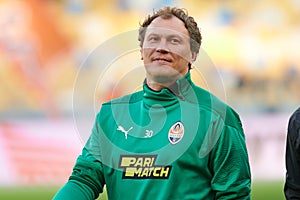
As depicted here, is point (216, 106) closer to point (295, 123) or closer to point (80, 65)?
point (295, 123)

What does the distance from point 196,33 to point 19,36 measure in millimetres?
6232

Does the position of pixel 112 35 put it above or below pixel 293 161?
above

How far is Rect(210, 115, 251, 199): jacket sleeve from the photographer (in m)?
2.71

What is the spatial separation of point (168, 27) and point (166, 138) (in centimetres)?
37

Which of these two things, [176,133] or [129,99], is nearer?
[176,133]

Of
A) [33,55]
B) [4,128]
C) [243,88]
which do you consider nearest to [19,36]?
[33,55]

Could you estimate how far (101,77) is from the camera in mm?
3100

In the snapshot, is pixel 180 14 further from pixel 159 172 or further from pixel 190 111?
pixel 159 172

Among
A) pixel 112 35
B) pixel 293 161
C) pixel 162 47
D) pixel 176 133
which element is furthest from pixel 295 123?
pixel 112 35

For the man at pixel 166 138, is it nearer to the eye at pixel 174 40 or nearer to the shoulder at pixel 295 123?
the eye at pixel 174 40

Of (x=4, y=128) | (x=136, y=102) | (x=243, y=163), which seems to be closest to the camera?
(x=243, y=163)

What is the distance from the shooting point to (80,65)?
8.56m

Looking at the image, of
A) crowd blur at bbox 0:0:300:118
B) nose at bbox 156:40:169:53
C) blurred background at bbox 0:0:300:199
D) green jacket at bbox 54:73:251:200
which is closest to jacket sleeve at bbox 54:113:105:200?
green jacket at bbox 54:73:251:200

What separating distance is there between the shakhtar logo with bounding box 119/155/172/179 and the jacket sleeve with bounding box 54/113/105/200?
96mm
